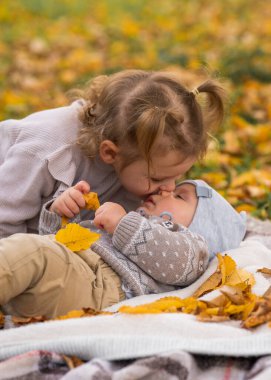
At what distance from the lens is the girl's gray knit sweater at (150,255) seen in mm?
2641

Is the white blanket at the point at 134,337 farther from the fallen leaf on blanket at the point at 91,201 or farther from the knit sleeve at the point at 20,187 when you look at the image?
the knit sleeve at the point at 20,187

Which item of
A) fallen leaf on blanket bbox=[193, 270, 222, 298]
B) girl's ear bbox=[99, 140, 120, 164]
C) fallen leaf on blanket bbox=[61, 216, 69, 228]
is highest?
girl's ear bbox=[99, 140, 120, 164]

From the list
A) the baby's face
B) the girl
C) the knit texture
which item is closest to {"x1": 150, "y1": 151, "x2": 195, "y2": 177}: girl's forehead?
the girl

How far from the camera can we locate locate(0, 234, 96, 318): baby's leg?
229 cm

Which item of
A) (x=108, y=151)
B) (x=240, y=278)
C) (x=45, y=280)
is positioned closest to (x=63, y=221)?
→ (x=108, y=151)

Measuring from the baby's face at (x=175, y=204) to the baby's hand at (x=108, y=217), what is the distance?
8.2 inches

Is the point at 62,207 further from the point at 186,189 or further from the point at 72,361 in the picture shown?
the point at 72,361

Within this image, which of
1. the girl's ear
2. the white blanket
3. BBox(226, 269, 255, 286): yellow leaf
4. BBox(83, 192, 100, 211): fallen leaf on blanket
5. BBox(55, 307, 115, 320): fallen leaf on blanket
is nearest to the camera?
the white blanket

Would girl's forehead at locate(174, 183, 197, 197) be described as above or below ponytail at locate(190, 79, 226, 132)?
below

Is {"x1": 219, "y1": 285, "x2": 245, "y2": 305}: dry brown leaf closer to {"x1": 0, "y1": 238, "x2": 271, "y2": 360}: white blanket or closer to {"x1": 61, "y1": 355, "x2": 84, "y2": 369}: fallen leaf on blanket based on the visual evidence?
{"x1": 0, "y1": 238, "x2": 271, "y2": 360}: white blanket

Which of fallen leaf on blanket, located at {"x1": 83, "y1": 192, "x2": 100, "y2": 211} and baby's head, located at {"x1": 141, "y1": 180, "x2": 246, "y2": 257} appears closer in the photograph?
fallen leaf on blanket, located at {"x1": 83, "y1": 192, "x2": 100, "y2": 211}

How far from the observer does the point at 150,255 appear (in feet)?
8.64

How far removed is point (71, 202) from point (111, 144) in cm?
31

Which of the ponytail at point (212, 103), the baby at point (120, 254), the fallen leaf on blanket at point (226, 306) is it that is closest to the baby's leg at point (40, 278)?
the baby at point (120, 254)
